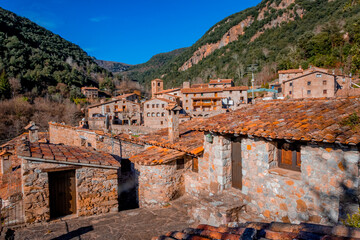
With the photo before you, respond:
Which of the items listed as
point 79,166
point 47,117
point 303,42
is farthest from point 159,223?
point 303,42

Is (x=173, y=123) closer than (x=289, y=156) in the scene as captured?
No

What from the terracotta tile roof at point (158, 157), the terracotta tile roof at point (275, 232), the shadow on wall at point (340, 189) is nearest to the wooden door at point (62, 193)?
the terracotta tile roof at point (158, 157)

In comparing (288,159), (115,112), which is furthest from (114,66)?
(288,159)

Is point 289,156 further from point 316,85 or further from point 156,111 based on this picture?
point 156,111

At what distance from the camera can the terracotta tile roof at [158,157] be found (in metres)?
8.88

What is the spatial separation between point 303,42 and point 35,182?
6645 centimetres

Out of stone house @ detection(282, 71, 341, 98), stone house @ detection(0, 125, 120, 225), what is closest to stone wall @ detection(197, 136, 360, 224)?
stone house @ detection(0, 125, 120, 225)

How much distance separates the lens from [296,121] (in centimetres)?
591

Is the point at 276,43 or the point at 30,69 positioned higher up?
the point at 276,43

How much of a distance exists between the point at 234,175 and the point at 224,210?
164 centimetres

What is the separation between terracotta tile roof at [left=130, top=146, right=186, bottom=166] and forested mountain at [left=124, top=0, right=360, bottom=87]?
1156 inches

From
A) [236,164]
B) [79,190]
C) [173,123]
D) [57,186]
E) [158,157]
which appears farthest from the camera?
[173,123]

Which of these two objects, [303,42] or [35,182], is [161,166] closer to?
[35,182]

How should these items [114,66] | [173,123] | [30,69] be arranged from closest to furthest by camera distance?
1. [173,123]
2. [30,69]
3. [114,66]
